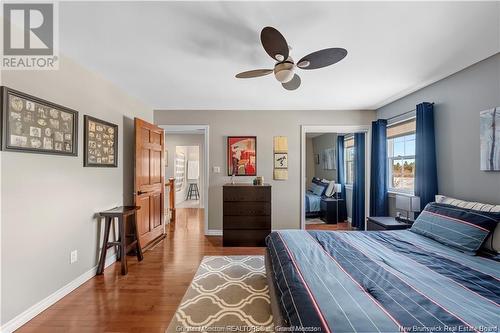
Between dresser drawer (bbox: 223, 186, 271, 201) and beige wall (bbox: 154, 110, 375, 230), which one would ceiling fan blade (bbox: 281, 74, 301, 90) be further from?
beige wall (bbox: 154, 110, 375, 230)

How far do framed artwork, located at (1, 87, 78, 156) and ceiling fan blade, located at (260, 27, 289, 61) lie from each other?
6.65 feet

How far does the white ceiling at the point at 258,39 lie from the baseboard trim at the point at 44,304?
2.42m

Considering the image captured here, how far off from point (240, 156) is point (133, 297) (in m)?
2.77

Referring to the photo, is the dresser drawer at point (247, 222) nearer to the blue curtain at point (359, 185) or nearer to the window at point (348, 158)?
the blue curtain at point (359, 185)

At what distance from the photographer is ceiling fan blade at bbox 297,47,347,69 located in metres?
1.67

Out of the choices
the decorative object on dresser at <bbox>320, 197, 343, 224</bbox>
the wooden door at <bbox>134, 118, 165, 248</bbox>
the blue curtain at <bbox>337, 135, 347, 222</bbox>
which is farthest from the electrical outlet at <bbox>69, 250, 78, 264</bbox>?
the blue curtain at <bbox>337, 135, 347, 222</bbox>

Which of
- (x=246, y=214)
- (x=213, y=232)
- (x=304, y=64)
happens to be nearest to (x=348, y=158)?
(x=246, y=214)

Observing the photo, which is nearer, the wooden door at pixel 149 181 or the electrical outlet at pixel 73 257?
the electrical outlet at pixel 73 257

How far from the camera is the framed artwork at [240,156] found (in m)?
4.27

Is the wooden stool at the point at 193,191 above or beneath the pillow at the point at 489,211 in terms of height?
beneath

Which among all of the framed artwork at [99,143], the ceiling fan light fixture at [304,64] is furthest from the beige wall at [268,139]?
the ceiling fan light fixture at [304,64]

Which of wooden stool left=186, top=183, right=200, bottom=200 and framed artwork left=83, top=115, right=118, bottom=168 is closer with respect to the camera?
framed artwork left=83, top=115, right=118, bottom=168

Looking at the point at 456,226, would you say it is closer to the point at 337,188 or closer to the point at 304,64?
the point at 304,64

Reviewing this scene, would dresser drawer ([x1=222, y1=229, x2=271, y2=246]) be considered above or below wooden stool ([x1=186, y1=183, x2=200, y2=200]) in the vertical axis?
below
